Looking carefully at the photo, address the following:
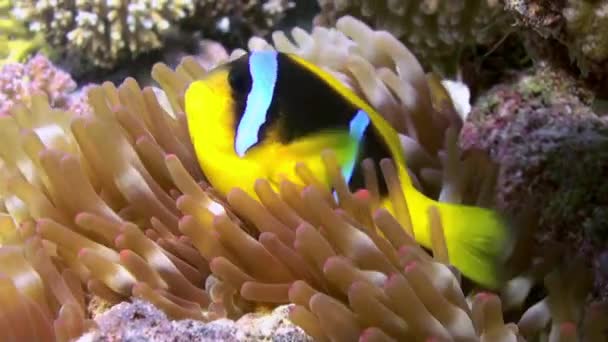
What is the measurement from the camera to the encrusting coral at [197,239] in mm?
1132

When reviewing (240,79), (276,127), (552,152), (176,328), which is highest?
(240,79)

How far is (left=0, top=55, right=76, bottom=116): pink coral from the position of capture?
2.75 meters

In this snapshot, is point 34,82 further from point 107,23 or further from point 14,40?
point 14,40

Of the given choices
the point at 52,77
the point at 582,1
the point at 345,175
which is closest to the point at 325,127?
the point at 345,175

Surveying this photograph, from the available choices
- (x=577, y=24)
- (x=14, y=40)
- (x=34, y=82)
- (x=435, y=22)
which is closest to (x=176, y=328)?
(x=577, y=24)

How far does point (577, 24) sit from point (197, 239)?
0.79 metres

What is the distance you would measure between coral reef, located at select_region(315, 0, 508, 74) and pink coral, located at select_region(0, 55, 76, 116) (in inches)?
47.2

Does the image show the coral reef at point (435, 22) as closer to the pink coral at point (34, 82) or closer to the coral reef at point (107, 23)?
the coral reef at point (107, 23)

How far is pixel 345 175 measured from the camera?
144cm

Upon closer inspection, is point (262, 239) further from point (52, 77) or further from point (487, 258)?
point (52, 77)

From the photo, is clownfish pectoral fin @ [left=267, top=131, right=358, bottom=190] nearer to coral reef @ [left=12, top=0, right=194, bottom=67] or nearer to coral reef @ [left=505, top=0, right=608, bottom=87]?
coral reef @ [left=505, top=0, right=608, bottom=87]

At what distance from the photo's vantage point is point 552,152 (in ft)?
5.23

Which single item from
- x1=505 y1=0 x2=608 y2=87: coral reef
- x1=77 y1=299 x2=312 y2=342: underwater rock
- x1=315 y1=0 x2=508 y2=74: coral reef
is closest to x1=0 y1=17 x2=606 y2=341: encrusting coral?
x1=77 y1=299 x2=312 y2=342: underwater rock

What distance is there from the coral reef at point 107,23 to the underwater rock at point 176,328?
195 cm
